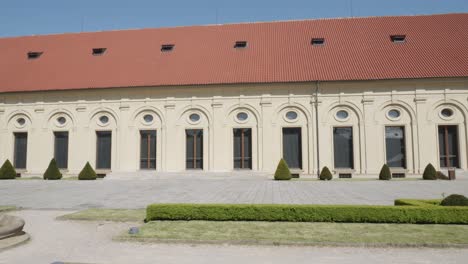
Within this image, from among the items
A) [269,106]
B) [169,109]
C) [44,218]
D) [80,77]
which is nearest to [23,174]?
[80,77]

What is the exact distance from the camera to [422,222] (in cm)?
1155

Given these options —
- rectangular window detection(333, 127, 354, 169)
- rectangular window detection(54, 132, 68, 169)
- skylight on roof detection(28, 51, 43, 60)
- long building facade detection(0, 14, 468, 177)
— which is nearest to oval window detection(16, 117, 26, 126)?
long building facade detection(0, 14, 468, 177)

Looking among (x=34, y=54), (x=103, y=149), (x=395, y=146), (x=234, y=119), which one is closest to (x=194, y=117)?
(x=234, y=119)

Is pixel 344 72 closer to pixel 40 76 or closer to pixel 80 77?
pixel 80 77

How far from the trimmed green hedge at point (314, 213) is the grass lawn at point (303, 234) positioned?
36 centimetres

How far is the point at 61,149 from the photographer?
35188mm

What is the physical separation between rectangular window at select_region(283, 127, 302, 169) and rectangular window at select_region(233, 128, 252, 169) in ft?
9.23

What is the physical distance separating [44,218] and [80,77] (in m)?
24.1

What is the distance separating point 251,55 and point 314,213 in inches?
957

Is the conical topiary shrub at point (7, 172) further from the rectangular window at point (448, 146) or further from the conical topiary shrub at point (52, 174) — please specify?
the rectangular window at point (448, 146)

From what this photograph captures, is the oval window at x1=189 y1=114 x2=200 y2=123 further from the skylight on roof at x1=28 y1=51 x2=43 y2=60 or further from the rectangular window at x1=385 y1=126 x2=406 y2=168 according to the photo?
the skylight on roof at x1=28 y1=51 x2=43 y2=60

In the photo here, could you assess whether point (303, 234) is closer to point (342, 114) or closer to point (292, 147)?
point (292, 147)

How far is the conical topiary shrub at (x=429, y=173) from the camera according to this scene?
2753 centimetres

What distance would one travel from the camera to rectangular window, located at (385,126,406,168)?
31.1 m
